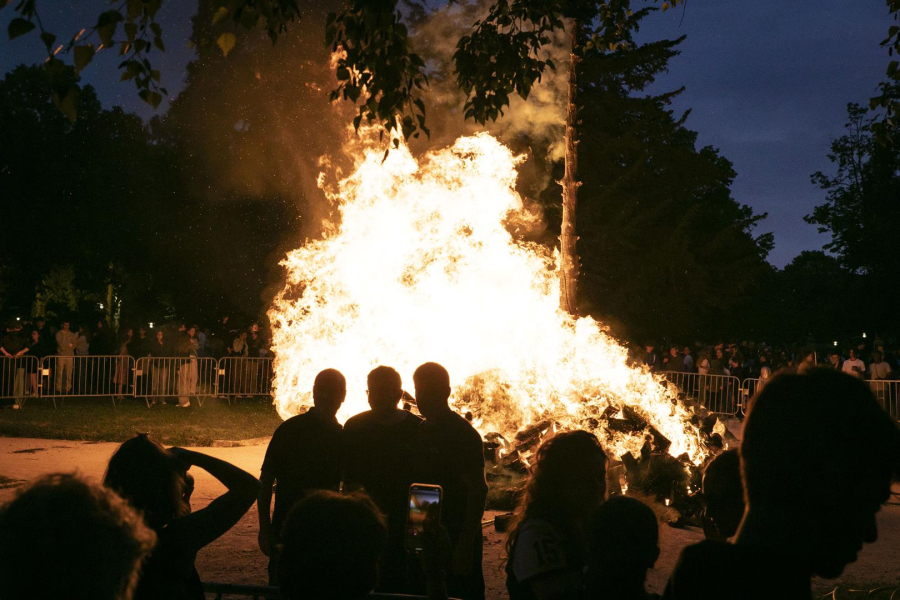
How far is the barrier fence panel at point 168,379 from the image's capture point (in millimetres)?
19000

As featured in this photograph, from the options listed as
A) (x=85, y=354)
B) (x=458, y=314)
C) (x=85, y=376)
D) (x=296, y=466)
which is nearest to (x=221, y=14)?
(x=296, y=466)

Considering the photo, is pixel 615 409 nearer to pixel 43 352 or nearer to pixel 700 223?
pixel 43 352

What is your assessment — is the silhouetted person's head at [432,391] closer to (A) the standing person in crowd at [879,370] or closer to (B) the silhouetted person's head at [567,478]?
(B) the silhouetted person's head at [567,478]

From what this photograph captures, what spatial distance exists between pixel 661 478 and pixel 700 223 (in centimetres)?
2645

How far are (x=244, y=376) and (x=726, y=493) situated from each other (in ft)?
59.6

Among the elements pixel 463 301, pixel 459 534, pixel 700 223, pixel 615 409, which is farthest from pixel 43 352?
pixel 700 223

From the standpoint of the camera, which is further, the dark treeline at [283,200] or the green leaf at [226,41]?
the dark treeline at [283,200]

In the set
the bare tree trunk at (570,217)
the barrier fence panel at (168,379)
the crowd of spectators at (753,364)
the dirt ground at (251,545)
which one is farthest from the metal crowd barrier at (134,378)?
the bare tree trunk at (570,217)

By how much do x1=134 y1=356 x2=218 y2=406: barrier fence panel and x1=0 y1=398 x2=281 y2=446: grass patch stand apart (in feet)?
1.10

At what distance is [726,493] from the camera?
135 inches

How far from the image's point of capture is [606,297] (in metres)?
26.3

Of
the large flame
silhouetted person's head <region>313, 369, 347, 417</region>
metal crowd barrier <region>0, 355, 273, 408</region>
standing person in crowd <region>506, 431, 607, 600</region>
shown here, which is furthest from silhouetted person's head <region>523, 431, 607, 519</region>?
metal crowd barrier <region>0, 355, 273, 408</region>

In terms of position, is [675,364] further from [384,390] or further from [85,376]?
[384,390]

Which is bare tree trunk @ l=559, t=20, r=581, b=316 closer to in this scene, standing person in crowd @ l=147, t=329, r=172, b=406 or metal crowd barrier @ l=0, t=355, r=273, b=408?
metal crowd barrier @ l=0, t=355, r=273, b=408
